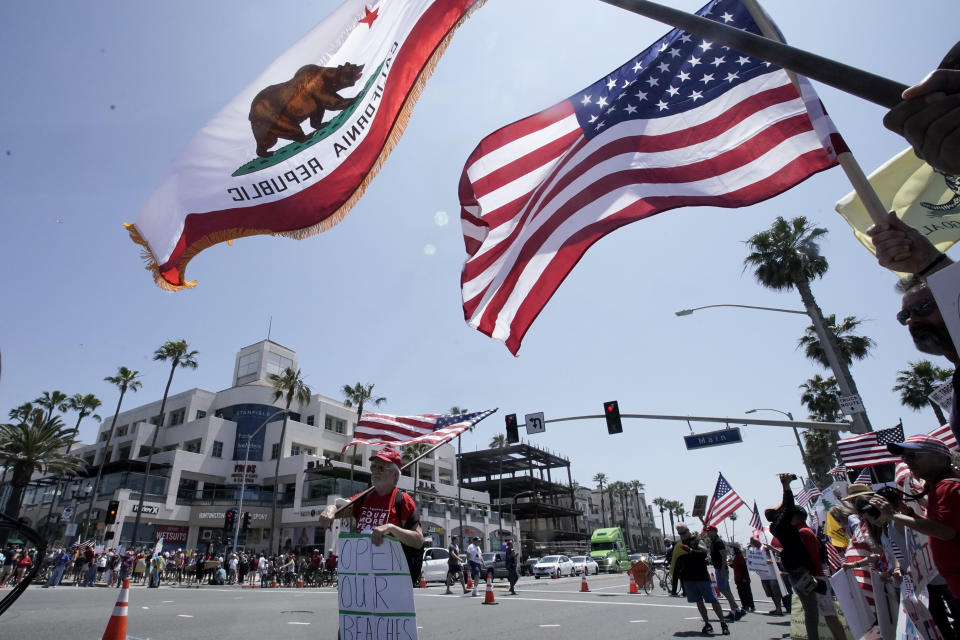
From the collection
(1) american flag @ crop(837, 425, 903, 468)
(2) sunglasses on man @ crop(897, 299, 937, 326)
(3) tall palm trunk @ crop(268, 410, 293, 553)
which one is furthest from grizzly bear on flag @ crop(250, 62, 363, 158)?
(3) tall palm trunk @ crop(268, 410, 293, 553)

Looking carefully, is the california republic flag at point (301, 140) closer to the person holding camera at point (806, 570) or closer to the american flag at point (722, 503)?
the person holding camera at point (806, 570)

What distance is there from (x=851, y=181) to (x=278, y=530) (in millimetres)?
48566

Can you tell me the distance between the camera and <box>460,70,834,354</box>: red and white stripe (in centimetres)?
473

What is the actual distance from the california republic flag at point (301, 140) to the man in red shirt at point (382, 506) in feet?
7.65

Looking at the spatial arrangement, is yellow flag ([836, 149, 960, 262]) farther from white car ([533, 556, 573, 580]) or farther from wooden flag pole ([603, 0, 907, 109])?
white car ([533, 556, 573, 580])

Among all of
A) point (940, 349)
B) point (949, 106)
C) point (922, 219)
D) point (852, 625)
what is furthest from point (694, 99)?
point (852, 625)

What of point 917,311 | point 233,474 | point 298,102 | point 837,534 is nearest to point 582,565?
point 233,474

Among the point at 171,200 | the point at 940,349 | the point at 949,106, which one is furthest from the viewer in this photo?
the point at 171,200

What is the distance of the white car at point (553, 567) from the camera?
35.0 metres

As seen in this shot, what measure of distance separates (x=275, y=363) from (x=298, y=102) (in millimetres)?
54900

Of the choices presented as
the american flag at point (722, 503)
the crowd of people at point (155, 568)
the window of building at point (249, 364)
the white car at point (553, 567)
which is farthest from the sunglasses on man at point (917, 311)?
the window of building at point (249, 364)

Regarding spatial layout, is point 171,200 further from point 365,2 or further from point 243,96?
point 365,2

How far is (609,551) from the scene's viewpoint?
44844mm

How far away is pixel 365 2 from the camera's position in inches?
195
